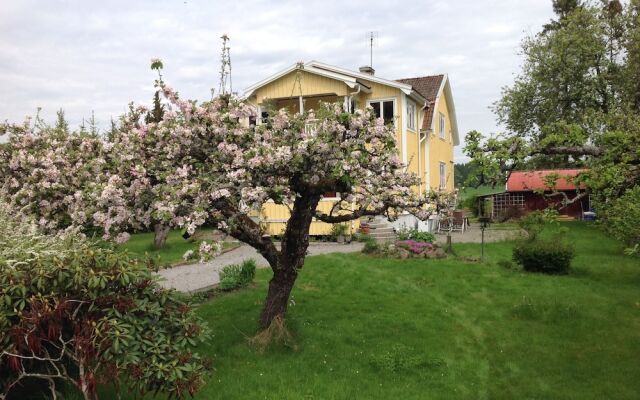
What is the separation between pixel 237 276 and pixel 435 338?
5581mm

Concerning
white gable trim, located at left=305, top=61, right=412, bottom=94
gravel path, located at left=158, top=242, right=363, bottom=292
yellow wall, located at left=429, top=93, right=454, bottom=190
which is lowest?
gravel path, located at left=158, top=242, right=363, bottom=292

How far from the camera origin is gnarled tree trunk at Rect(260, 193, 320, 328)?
8703mm

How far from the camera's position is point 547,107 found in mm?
33188

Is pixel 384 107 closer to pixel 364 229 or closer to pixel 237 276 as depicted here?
pixel 364 229

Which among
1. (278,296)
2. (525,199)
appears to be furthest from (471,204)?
(278,296)

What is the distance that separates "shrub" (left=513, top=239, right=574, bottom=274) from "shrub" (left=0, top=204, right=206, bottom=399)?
41.8 feet

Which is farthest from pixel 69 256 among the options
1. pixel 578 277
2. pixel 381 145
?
pixel 578 277

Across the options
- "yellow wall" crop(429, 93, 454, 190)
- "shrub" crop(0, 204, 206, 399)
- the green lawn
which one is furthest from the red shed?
"shrub" crop(0, 204, 206, 399)

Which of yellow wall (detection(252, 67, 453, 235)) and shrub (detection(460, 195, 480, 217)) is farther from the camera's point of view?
shrub (detection(460, 195, 480, 217))

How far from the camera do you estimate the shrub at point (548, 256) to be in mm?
15766

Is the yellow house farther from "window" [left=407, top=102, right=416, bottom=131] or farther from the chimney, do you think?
the chimney

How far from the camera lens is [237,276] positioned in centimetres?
1309

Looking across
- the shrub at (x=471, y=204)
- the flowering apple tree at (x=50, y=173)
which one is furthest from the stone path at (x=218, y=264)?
the shrub at (x=471, y=204)

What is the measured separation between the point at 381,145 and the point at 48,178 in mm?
5767
